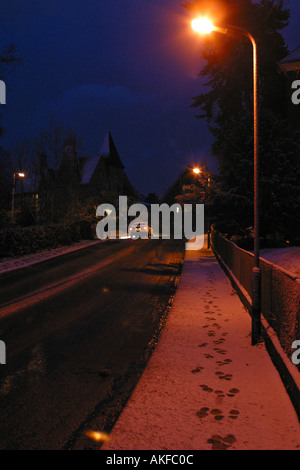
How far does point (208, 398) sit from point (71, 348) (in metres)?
3.12

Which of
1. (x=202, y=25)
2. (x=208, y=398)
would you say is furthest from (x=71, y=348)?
(x=202, y=25)

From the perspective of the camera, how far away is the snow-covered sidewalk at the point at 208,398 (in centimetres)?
399

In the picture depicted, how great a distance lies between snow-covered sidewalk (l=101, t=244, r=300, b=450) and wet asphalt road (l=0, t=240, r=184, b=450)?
1.10 ft

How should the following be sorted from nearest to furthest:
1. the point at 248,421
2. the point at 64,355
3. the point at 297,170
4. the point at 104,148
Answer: the point at 248,421
the point at 64,355
the point at 297,170
the point at 104,148

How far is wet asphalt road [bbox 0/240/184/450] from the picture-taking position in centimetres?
445

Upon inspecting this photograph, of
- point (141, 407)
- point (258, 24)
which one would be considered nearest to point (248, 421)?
point (141, 407)

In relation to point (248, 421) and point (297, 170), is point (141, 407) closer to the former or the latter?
point (248, 421)

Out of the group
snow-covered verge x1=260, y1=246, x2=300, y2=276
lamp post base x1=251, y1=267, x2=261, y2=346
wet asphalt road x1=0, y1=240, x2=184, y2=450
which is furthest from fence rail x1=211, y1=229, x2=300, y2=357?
snow-covered verge x1=260, y1=246, x2=300, y2=276

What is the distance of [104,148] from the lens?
72.6 meters

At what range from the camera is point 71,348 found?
715 cm

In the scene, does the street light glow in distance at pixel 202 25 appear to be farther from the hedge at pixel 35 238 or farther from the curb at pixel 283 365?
the hedge at pixel 35 238

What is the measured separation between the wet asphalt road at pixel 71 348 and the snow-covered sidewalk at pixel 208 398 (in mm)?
334

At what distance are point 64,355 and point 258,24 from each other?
107ft

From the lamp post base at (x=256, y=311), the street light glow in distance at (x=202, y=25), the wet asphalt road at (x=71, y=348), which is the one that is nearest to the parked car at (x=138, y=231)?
the wet asphalt road at (x=71, y=348)
